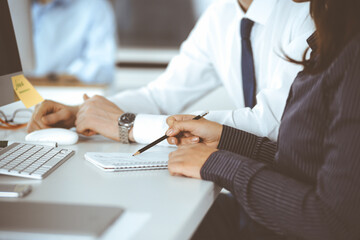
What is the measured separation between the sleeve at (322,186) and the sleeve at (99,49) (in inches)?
103

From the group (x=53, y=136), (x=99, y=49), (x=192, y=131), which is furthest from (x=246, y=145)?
(x=99, y=49)

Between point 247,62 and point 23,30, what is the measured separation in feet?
2.99

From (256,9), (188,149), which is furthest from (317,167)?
(256,9)

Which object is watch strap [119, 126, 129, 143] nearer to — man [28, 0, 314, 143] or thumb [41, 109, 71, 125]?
man [28, 0, 314, 143]

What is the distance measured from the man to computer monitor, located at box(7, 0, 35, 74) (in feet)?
1.63

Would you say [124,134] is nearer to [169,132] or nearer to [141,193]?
[169,132]

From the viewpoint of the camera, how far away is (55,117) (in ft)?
3.77

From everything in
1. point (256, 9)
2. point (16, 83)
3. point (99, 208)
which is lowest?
Result: point (99, 208)

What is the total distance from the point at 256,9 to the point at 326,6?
1.91ft

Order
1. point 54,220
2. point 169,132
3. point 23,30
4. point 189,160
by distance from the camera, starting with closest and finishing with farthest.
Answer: point 54,220 < point 189,160 < point 169,132 < point 23,30

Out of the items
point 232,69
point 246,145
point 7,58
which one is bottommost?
point 246,145

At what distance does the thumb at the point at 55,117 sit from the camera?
1143 mm

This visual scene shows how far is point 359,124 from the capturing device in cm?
64

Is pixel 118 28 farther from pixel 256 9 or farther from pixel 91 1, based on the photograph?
pixel 256 9
